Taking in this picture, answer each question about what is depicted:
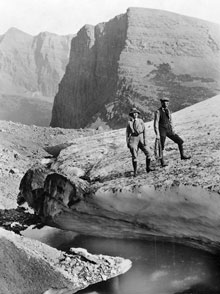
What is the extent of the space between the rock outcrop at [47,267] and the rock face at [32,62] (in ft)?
411

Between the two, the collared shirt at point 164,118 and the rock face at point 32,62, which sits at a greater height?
the rock face at point 32,62

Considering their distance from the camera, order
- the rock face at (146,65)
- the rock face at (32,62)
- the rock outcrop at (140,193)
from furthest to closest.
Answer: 1. the rock face at (32,62)
2. the rock face at (146,65)
3. the rock outcrop at (140,193)

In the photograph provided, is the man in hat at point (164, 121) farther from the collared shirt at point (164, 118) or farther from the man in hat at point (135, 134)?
the man in hat at point (135, 134)

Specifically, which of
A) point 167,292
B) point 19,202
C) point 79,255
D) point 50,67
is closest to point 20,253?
point 79,255

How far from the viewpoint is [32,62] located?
148 meters

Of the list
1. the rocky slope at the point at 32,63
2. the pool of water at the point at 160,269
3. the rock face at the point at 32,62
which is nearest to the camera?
the pool of water at the point at 160,269

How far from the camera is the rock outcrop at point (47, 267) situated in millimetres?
8062

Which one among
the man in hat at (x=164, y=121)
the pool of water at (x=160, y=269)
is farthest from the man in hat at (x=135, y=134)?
the pool of water at (x=160, y=269)

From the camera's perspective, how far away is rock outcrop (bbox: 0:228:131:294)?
8.06 meters

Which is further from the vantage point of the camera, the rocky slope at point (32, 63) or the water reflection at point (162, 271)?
the rocky slope at point (32, 63)

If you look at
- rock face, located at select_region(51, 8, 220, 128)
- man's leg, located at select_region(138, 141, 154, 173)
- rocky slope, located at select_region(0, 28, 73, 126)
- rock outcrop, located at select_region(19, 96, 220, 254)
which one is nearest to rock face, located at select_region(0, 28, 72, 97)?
rocky slope, located at select_region(0, 28, 73, 126)

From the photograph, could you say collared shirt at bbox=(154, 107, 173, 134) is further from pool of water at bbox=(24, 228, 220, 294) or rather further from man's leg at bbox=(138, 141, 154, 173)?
pool of water at bbox=(24, 228, 220, 294)

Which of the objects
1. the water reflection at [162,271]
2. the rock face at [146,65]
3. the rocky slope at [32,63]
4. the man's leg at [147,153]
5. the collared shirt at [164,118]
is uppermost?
the rocky slope at [32,63]

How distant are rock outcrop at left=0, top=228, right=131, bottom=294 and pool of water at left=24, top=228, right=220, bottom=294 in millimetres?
249
